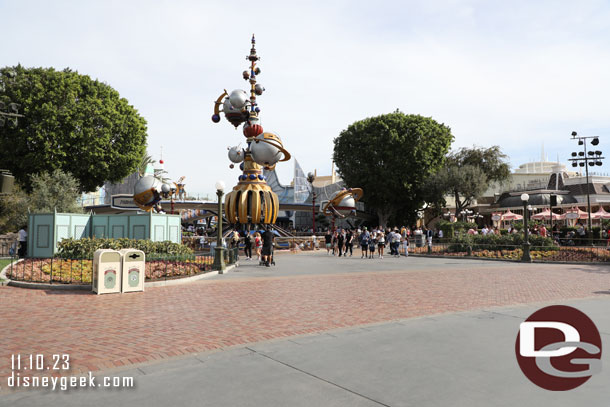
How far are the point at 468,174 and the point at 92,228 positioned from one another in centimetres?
3853

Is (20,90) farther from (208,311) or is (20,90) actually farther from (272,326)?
(272,326)

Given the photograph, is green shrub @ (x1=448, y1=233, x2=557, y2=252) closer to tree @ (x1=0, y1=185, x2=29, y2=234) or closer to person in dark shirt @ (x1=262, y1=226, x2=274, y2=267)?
person in dark shirt @ (x1=262, y1=226, x2=274, y2=267)

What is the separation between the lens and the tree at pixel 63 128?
29359 mm

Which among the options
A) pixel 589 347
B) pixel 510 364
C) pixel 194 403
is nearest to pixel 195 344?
pixel 194 403

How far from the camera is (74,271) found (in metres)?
13.3

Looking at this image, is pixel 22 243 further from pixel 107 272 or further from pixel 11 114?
pixel 107 272

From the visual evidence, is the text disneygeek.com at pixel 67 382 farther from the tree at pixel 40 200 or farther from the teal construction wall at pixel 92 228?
the tree at pixel 40 200

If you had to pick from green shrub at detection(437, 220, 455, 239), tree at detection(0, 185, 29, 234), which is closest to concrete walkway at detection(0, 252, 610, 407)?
tree at detection(0, 185, 29, 234)

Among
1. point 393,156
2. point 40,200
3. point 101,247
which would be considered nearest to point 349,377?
point 101,247

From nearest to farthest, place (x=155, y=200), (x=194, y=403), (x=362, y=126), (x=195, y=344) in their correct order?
(x=194, y=403), (x=195, y=344), (x=155, y=200), (x=362, y=126)

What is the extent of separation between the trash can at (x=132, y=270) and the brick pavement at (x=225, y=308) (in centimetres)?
36

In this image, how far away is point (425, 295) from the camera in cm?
1070

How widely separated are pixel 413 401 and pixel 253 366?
1872mm

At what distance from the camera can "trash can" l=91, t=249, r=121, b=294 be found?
10.8 m
